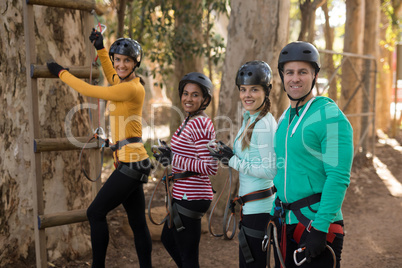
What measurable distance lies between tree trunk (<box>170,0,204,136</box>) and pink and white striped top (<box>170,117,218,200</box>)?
5.43 metres

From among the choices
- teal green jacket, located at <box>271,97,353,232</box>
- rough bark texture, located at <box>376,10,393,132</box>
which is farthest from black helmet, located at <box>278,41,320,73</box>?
rough bark texture, located at <box>376,10,393,132</box>

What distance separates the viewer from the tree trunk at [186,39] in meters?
8.45

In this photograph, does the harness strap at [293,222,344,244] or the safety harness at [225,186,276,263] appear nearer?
the harness strap at [293,222,344,244]

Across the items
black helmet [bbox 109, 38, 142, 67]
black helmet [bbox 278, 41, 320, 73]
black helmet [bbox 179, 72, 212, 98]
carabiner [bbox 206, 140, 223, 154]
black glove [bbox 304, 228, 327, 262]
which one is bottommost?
black glove [bbox 304, 228, 327, 262]

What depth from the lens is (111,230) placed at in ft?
17.4

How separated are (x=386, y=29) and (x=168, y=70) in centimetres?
1216

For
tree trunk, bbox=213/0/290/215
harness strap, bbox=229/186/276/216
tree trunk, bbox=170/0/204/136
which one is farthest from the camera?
tree trunk, bbox=170/0/204/136

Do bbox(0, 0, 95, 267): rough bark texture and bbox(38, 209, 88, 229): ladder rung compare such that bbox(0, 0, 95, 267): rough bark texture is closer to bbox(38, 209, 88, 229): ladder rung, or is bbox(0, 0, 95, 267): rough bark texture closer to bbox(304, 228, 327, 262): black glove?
bbox(38, 209, 88, 229): ladder rung

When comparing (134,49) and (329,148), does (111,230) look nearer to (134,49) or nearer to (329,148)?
(134,49)

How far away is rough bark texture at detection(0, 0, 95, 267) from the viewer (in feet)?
13.4

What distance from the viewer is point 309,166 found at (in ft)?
7.52

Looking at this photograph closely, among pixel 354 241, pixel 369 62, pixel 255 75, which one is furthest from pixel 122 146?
pixel 369 62

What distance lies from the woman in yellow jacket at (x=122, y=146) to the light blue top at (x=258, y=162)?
106 centimetres

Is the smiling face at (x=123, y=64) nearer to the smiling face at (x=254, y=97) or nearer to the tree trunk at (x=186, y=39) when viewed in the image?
the smiling face at (x=254, y=97)
